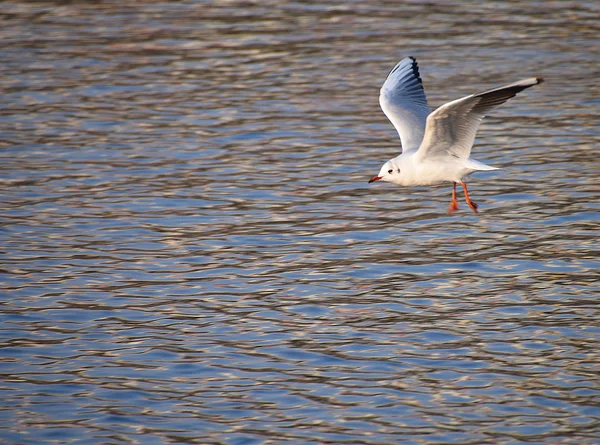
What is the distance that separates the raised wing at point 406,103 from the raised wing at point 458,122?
2.31 feet

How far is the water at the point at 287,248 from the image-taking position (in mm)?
7406

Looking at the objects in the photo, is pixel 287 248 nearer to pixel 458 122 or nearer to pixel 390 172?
pixel 390 172

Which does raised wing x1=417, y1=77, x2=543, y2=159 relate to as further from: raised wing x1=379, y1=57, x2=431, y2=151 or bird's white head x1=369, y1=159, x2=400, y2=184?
raised wing x1=379, y1=57, x2=431, y2=151

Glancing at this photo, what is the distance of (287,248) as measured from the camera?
10484 millimetres

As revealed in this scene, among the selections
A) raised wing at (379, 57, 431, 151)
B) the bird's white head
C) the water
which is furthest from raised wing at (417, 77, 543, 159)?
the water

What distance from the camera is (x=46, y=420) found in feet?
24.0

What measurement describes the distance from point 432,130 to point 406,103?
1.79 m

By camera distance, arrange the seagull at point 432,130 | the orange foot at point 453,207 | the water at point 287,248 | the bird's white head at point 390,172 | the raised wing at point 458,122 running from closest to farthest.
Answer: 1. the water at point 287,248
2. the raised wing at point 458,122
3. the seagull at point 432,130
4. the bird's white head at point 390,172
5. the orange foot at point 453,207

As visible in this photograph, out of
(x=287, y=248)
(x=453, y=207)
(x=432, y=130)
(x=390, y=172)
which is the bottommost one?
(x=287, y=248)

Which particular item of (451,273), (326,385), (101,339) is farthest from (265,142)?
(326,385)

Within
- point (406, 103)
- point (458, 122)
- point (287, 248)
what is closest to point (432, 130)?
point (458, 122)

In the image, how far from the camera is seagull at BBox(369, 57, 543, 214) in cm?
914

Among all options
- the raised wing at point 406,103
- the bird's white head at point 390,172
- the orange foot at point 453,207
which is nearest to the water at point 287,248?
the orange foot at point 453,207

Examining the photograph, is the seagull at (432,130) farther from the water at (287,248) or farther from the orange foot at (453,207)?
the water at (287,248)
